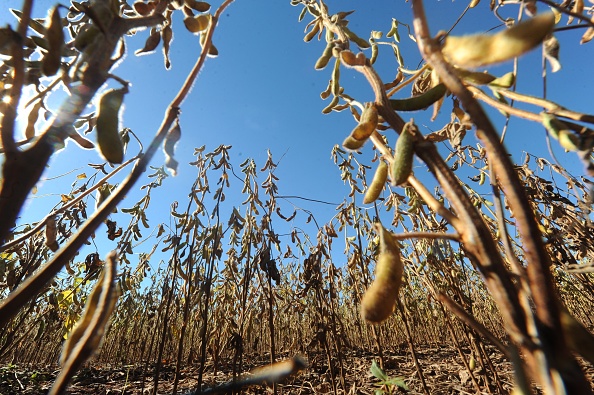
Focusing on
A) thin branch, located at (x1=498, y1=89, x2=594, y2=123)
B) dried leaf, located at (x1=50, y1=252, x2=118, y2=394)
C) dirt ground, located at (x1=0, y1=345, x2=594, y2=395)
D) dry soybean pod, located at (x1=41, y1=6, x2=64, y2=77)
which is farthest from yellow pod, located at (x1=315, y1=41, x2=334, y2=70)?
dirt ground, located at (x1=0, y1=345, x2=594, y2=395)

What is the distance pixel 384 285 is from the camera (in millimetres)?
432

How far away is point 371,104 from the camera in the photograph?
53cm

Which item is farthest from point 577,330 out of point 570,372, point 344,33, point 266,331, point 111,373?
point 266,331

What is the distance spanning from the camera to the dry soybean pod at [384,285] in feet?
1.40

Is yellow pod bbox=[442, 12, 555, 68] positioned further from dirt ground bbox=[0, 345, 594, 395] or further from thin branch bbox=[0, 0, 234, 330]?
dirt ground bbox=[0, 345, 594, 395]

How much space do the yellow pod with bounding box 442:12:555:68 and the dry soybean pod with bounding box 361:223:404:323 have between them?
244 mm

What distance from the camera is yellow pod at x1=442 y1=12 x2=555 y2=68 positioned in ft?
1.25

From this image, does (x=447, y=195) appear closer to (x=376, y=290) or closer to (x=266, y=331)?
(x=376, y=290)

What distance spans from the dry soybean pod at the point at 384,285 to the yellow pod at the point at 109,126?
15.8 inches

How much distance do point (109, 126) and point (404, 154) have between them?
16.9 inches

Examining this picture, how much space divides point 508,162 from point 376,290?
8.8 inches

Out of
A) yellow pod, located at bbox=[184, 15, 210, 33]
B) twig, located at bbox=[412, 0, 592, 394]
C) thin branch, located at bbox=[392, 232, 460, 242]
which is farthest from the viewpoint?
yellow pod, located at bbox=[184, 15, 210, 33]


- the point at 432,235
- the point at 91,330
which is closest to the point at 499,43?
the point at 432,235

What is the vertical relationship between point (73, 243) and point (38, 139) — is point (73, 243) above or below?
below
